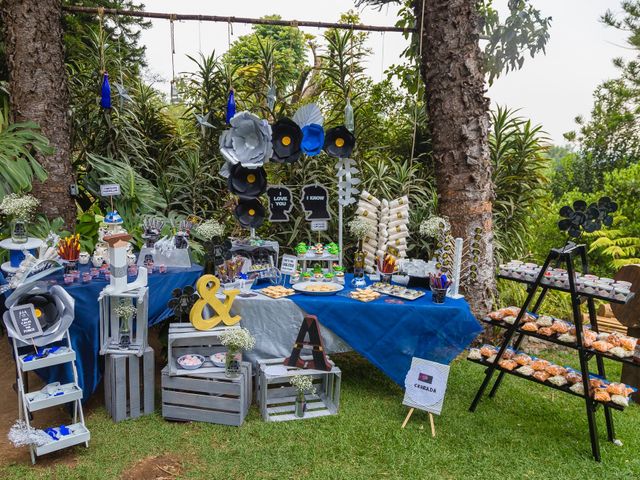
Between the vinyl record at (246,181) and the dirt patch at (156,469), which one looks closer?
the dirt patch at (156,469)

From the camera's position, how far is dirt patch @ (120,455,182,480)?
2.74m

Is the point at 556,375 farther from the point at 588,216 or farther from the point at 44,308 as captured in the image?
the point at 44,308

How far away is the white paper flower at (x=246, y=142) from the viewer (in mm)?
3932

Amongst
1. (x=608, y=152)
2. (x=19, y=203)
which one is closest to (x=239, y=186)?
(x=19, y=203)

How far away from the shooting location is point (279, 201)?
13.6ft

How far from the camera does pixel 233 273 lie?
3.72 metres

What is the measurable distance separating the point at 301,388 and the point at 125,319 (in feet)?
3.91

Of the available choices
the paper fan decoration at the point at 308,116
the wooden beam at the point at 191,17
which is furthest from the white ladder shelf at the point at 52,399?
the wooden beam at the point at 191,17

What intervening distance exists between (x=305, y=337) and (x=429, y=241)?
1997 millimetres

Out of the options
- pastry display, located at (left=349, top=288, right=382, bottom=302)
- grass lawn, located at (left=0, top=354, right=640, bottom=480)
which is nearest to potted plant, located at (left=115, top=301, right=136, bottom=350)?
grass lawn, located at (left=0, top=354, right=640, bottom=480)

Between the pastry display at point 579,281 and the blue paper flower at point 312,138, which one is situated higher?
the blue paper flower at point 312,138

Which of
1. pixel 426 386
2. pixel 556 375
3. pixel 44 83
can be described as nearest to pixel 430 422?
pixel 426 386

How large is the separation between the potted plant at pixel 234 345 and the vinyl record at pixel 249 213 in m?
1.12

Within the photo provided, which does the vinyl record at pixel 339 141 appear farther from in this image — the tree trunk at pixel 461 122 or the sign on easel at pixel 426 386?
the sign on easel at pixel 426 386
